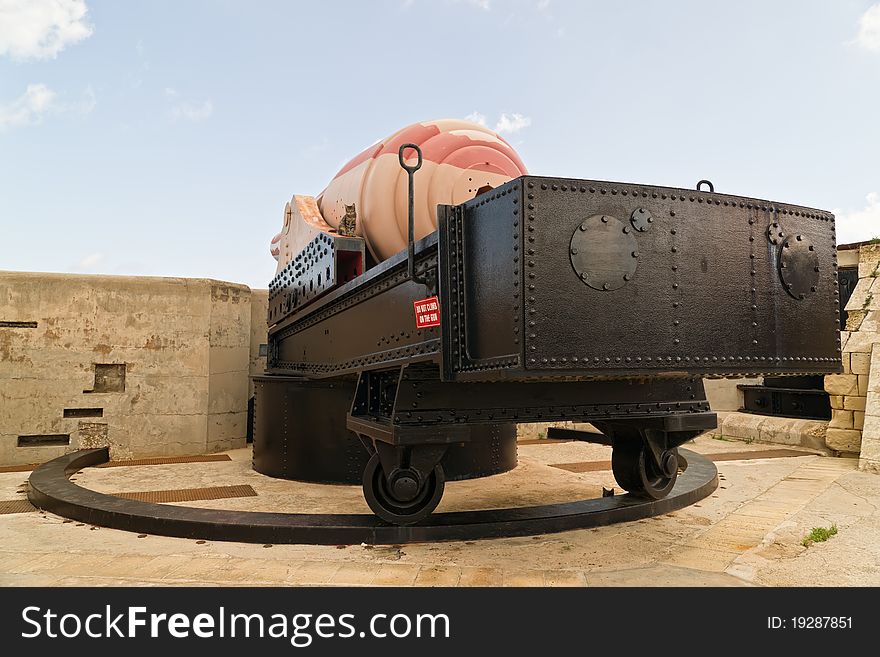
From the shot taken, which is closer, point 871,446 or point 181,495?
point 181,495

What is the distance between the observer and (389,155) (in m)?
4.98

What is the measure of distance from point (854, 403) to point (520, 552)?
18.5 feet

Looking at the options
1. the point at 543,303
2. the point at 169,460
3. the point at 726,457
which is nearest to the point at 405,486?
the point at 543,303

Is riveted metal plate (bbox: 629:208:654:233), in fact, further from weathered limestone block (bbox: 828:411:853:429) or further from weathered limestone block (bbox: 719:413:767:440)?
weathered limestone block (bbox: 719:413:767:440)

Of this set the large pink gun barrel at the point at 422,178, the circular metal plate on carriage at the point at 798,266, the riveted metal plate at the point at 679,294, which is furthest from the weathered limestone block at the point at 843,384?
the large pink gun barrel at the point at 422,178

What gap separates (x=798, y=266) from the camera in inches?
139

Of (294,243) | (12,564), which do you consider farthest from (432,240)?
(294,243)

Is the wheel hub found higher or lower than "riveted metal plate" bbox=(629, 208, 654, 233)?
lower

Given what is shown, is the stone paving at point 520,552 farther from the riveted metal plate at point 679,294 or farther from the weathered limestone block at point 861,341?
the weathered limestone block at point 861,341

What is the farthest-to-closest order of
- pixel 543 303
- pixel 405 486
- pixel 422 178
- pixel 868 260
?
pixel 868 260 < pixel 422 178 < pixel 405 486 < pixel 543 303

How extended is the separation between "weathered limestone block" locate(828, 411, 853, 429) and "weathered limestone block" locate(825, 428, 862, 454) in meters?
0.05

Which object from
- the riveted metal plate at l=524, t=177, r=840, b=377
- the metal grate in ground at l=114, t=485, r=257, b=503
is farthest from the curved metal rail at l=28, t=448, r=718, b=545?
the riveted metal plate at l=524, t=177, r=840, b=377

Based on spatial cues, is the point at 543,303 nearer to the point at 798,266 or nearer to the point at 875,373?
the point at 798,266

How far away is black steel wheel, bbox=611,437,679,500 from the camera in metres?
4.55
